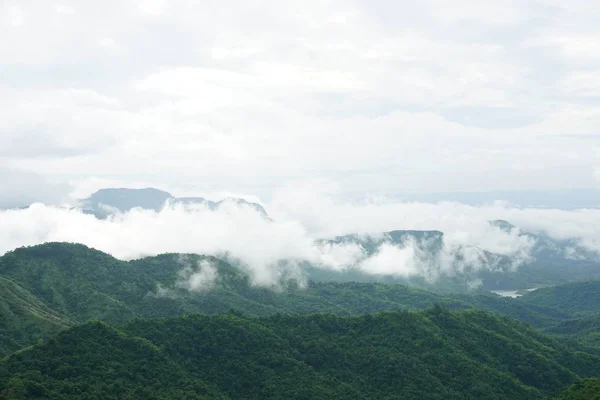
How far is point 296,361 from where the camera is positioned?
350 feet

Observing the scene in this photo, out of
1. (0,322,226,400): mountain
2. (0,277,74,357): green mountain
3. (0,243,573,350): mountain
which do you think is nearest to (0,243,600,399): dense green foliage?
(0,322,226,400): mountain

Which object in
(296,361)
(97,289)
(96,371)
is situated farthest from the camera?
(97,289)

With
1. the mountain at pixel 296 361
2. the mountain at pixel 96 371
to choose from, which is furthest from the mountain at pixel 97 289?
the mountain at pixel 296 361

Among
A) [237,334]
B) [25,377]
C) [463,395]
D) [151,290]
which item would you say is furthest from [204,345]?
[151,290]

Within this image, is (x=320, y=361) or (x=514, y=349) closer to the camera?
(x=320, y=361)

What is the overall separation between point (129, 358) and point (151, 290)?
3694 inches

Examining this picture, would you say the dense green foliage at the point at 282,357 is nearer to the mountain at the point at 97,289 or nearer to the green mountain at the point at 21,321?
the green mountain at the point at 21,321

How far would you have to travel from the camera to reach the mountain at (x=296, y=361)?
88.2 meters

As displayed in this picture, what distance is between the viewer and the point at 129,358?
95.9 meters

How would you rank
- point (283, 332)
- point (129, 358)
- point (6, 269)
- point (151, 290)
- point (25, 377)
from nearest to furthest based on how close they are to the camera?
point (25, 377) → point (129, 358) → point (283, 332) → point (6, 269) → point (151, 290)

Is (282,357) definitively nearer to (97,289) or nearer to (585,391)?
(585,391)

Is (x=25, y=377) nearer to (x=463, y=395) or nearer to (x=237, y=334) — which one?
(x=237, y=334)

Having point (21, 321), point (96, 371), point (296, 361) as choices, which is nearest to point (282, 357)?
point (296, 361)

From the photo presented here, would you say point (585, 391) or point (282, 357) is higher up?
point (282, 357)
